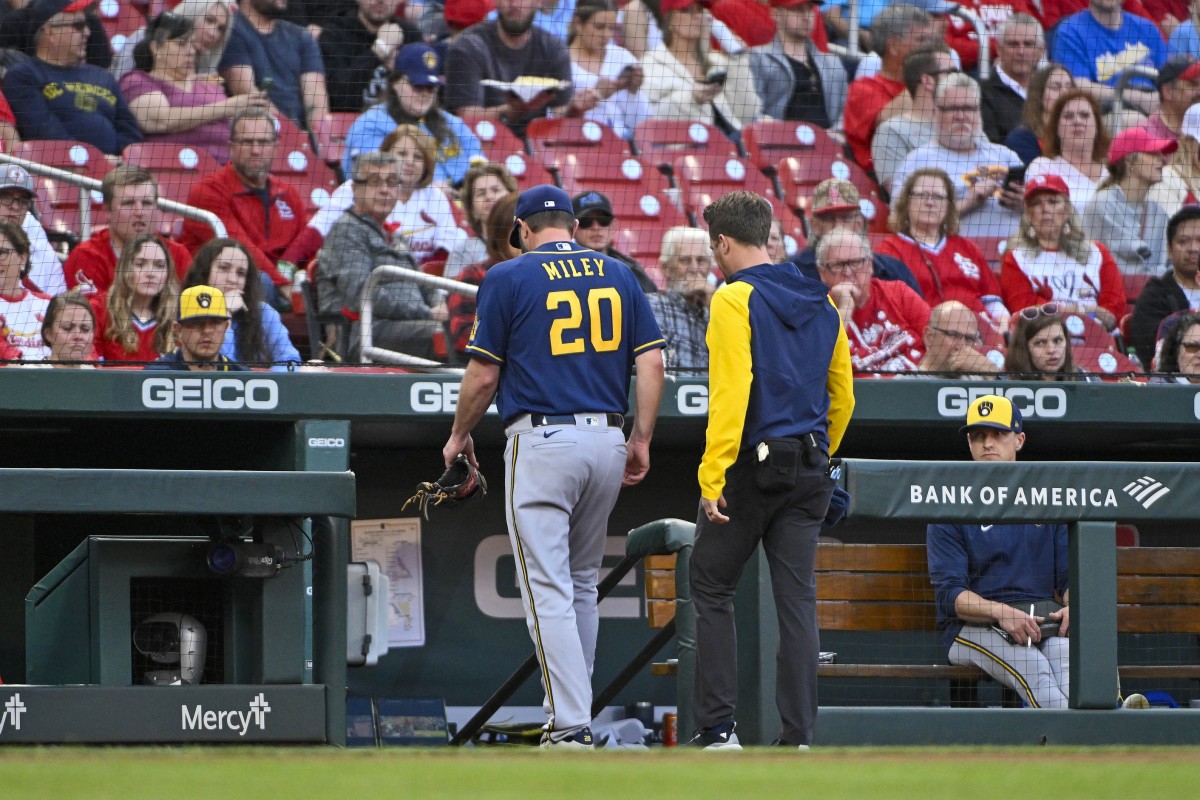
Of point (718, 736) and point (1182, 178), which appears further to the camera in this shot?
point (1182, 178)

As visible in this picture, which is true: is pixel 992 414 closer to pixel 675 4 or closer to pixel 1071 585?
pixel 1071 585

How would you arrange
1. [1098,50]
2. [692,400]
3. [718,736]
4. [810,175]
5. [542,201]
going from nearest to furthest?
[718,736], [542,201], [692,400], [810,175], [1098,50]

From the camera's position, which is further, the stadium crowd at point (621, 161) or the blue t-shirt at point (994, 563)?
the stadium crowd at point (621, 161)

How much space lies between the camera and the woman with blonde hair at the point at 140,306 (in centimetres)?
699

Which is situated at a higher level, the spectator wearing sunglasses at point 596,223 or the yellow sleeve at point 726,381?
the spectator wearing sunglasses at point 596,223

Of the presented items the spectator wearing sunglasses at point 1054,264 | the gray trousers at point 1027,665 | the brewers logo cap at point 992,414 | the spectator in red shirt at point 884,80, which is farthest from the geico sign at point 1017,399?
the spectator in red shirt at point 884,80

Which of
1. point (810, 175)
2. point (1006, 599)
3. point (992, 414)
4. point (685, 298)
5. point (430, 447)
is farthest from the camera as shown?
point (810, 175)

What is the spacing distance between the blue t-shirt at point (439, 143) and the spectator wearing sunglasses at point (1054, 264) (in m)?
2.94

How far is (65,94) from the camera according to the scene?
27.1 ft

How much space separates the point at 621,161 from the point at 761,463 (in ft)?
16.5

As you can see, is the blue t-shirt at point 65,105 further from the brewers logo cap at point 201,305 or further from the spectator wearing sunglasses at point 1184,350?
the spectator wearing sunglasses at point 1184,350

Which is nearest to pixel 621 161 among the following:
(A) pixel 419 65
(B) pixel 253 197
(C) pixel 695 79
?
(C) pixel 695 79

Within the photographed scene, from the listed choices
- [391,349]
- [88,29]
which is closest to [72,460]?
[391,349]

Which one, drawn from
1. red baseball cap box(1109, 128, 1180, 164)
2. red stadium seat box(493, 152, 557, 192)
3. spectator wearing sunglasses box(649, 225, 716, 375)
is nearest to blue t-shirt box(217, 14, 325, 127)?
red stadium seat box(493, 152, 557, 192)
